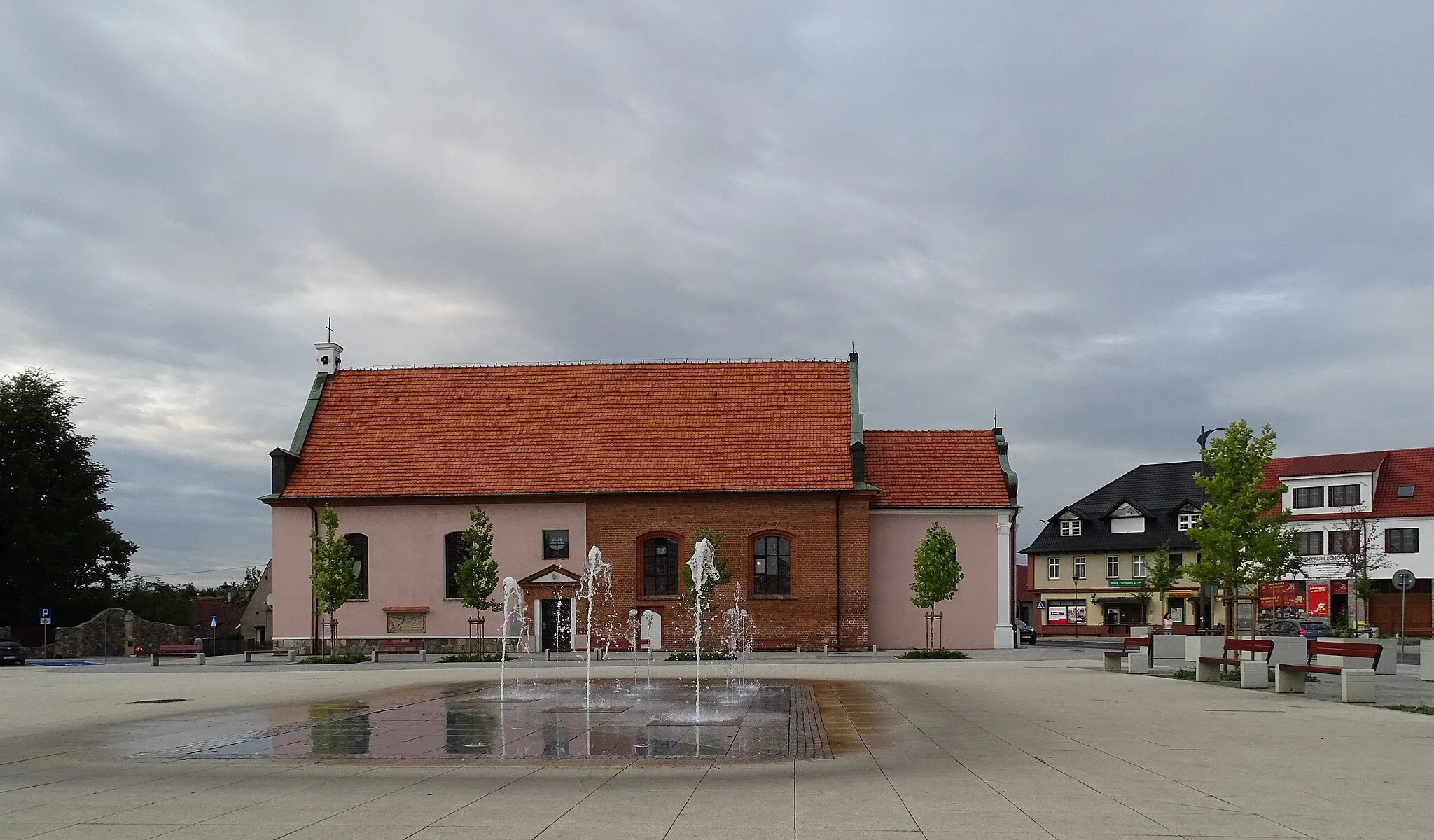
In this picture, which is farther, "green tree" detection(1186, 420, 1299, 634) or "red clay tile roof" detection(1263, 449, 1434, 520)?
"red clay tile roof" detection(1263, 449, 1434, 520)

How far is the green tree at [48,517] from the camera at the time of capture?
52.1m

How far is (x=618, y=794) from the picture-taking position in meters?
9.62

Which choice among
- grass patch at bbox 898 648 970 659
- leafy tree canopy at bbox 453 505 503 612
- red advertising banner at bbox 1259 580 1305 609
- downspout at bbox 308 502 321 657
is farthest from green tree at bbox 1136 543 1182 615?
downspout at bbox 308 502 321 657

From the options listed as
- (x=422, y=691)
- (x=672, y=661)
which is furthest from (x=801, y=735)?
(x=672, y=661)

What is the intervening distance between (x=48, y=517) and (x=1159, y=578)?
5749 centimetres

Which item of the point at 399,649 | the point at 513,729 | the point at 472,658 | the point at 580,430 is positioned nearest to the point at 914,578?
the point at 580,430

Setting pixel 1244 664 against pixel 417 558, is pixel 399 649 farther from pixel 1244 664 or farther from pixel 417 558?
pixel 1244 664

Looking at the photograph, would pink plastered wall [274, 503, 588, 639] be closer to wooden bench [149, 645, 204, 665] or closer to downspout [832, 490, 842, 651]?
wooden bench [149, 645, 204, 665]

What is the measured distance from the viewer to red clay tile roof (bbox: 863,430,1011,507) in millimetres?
41906

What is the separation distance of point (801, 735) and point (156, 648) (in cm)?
4297

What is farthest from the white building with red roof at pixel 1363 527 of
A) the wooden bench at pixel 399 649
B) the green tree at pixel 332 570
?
the green tree at pixel 332 570

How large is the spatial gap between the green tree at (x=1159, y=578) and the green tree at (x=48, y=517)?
5517cm

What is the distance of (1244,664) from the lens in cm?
2155

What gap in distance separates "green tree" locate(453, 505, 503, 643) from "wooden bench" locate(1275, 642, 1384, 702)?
24.4m
